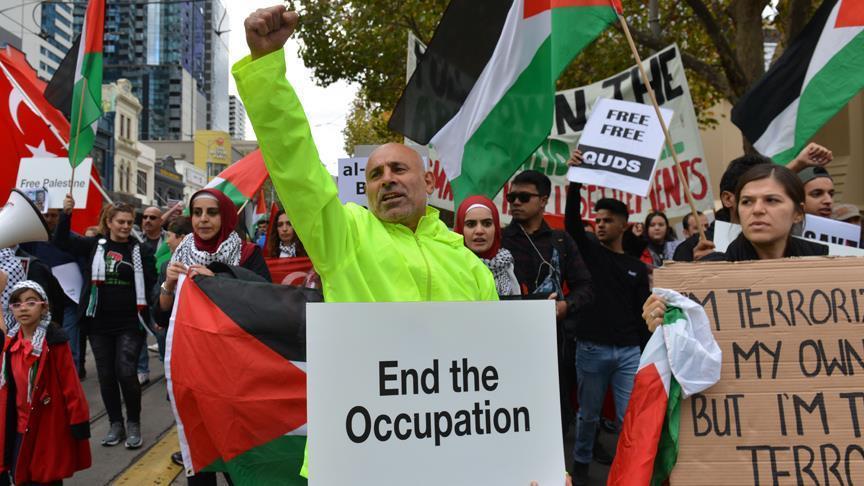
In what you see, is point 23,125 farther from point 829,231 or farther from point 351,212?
point 829,231

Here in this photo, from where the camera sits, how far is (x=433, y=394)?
188cm

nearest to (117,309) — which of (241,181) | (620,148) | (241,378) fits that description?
(241,181)

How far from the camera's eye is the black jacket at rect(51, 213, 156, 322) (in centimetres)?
619

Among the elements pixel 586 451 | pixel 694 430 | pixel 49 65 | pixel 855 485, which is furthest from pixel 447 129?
pixel 49 65

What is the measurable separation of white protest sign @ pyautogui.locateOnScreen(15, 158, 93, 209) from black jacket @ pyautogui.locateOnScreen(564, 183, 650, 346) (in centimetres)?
549

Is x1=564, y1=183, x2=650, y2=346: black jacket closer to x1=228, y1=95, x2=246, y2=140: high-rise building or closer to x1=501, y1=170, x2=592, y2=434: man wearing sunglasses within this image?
x1=501, y1=170, x2=592, y2=434: man wearing sunglasses

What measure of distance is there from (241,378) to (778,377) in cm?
214

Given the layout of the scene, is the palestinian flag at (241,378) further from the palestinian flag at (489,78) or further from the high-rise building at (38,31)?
the high-rise building at (38,31)

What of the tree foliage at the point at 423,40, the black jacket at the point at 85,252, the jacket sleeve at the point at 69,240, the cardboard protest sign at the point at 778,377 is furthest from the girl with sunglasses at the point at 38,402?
the tree foliage at the point at 423,40

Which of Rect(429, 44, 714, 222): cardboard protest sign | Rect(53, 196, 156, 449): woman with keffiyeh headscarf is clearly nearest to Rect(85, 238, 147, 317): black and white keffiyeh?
Rect(53, 196, 156, 449): woman with keffiyeh headscarf

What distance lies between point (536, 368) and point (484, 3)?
306 cm

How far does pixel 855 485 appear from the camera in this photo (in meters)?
2.24

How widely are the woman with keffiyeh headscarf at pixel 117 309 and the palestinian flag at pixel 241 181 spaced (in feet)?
4.42

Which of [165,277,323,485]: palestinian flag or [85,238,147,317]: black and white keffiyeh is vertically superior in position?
[85,238,147,317]: black and white keffiyeh
